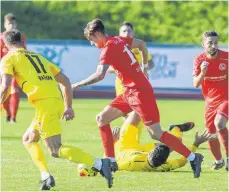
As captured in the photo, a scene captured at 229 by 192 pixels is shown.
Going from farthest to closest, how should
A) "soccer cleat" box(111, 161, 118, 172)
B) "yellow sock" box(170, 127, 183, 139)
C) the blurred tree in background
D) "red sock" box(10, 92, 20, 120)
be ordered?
1. the blurred tree in background
2. "red sock" box(10, 92, 20, 120)
3. "yellow sock" box(170, 127, 183, 139)
4. "soccer cleat" box(111, 161, 118, 172)

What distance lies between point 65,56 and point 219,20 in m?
11.1

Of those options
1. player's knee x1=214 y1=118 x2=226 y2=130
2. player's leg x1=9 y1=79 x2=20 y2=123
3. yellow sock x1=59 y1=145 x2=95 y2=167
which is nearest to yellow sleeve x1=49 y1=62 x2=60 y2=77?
yellow sock x1=59 y1=145 x2=95 y2=167

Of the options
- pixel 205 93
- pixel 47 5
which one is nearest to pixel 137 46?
pixel 205 93

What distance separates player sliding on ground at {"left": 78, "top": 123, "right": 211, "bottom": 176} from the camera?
11.5 metres

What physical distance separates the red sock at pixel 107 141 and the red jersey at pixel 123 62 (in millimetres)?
688

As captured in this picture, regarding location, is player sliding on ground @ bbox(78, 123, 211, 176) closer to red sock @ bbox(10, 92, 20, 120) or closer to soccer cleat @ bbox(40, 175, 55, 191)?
soccer cleat @ bbox(40, 175, 55, 191)

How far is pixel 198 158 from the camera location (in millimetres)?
11258

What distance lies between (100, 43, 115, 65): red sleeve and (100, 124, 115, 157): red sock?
0.99 m

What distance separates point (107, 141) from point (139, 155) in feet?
1.55

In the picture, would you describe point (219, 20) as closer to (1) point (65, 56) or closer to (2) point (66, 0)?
(2) point (66, 0)

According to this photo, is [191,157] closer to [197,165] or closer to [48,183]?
[197,165]

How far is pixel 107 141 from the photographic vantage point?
1162 cm

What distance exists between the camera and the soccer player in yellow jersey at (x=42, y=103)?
10.2 metres

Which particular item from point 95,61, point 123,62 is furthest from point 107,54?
point 95,61
